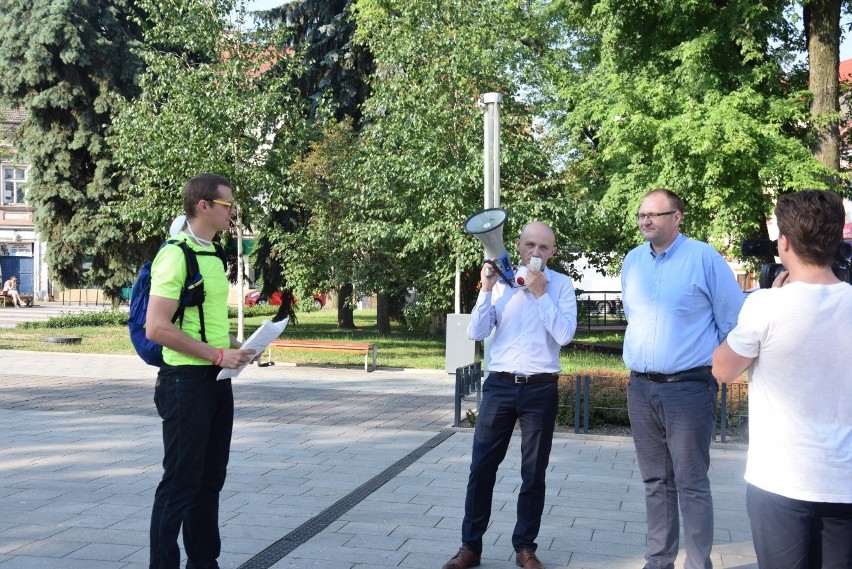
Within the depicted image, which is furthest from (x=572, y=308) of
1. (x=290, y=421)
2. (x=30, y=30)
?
(x=30, y=30)

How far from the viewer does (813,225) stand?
272 centimetres

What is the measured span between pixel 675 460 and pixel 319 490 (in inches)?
116

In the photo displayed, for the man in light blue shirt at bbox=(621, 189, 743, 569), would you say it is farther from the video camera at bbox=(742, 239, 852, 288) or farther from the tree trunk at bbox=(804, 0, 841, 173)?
the tree trunk at bbox=(804, 0, 841, 173)

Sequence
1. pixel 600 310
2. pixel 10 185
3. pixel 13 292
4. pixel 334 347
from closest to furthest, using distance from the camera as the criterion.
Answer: pixel 334 347, pixel 600 310, pixel 13 292, pixel 10 185

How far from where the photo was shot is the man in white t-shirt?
272cm

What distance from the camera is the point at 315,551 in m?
5.02

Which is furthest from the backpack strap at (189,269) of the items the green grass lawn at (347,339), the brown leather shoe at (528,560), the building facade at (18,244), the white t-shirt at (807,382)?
the building facade at (18,244)

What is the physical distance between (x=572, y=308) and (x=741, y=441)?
4.80m

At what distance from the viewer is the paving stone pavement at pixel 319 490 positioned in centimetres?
502

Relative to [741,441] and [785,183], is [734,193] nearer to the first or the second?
[785,183]

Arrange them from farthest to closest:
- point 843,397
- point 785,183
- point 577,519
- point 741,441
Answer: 1. point 785,183
2. point 741,441
3. point 577,519
4. point 843,397

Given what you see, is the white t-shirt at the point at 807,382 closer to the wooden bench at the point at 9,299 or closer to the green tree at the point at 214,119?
the green tree at the point at 214,119

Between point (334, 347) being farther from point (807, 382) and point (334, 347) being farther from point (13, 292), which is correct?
point (13, 292)

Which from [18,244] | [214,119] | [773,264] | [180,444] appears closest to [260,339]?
[180,444]
